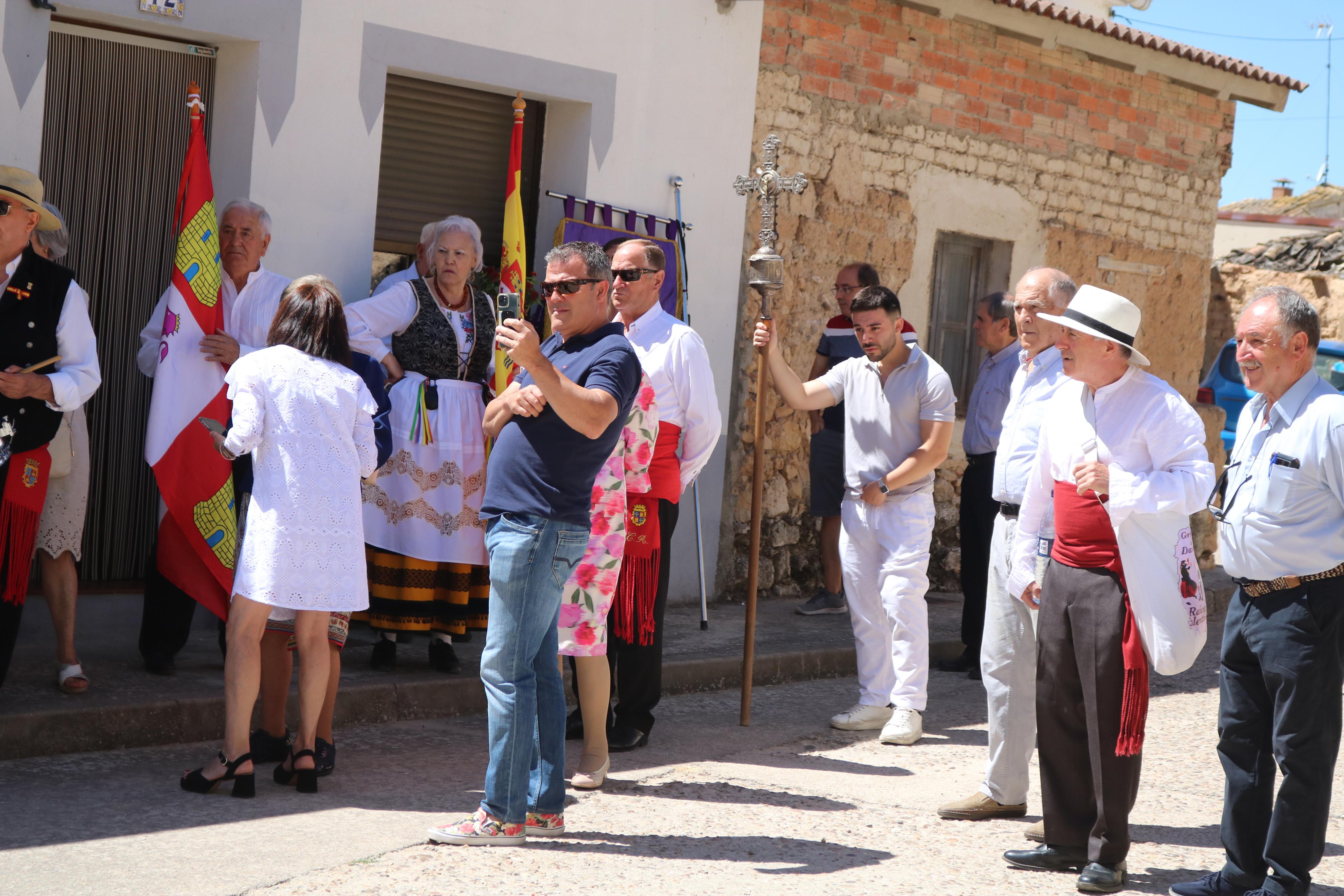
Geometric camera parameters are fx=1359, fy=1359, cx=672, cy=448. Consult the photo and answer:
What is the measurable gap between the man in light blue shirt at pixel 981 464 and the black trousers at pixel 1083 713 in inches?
129

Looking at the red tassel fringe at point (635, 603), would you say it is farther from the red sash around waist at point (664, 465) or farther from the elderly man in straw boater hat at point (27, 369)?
the elderly man in straw boater hat at point (27, 369)

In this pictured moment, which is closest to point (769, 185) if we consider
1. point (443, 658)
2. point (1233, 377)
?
point (443, 658)

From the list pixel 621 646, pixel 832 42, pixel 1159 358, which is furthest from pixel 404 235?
pixel 1159 358

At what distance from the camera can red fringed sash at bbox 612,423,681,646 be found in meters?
5.66

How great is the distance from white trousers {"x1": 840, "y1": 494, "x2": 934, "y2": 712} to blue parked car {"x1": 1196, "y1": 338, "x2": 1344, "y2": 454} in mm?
11696

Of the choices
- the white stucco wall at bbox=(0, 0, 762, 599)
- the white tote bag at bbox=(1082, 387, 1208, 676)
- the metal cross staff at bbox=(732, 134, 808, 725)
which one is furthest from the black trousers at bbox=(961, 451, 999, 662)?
the white tote bag at bbox=(1082, 387, 1208, 676)

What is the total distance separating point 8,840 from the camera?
400 centimetres

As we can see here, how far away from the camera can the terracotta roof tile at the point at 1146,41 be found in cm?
1025

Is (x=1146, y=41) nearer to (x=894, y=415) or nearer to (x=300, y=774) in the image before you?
(x=894, y=415)

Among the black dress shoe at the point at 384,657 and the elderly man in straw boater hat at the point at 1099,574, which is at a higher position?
the elderly man in straw boater hat at the point at 1099,574

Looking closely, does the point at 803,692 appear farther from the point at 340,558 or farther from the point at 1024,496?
the point at 340,558

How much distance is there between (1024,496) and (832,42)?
18.0 feet

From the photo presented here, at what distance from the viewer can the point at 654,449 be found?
18.2 feet

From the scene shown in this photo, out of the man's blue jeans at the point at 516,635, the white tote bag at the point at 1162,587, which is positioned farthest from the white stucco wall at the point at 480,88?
the white tote bag at the point at 1162,587
